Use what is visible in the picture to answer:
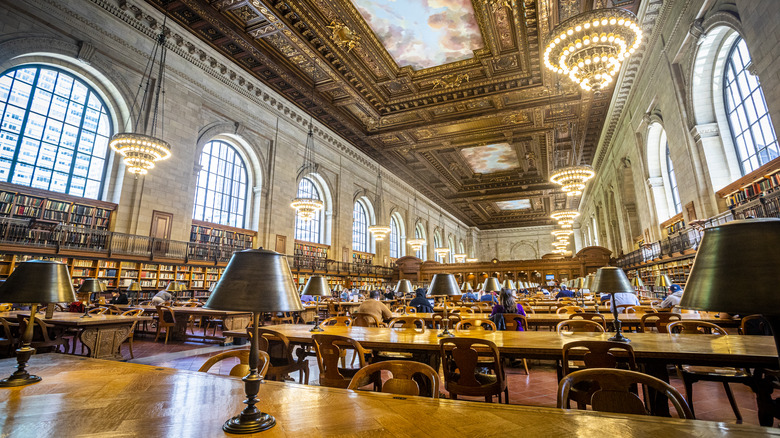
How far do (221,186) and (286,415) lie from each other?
40.1ft

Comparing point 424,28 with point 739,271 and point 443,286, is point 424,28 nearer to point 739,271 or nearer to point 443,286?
point 443,286

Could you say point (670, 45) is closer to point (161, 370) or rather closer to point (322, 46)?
point (322, 46)

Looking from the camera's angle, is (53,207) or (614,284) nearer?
(614,284)

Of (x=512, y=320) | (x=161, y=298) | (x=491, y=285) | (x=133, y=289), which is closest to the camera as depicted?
(x=512, y=320)

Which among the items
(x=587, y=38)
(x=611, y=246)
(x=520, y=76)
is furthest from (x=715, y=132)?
(x=611, y=246)

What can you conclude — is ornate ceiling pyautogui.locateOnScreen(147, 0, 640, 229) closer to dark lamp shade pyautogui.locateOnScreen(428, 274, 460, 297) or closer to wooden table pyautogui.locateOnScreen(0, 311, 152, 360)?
wooden table pyautogui.locateOnScreen(0, 311, 152, 360)

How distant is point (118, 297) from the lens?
804cm

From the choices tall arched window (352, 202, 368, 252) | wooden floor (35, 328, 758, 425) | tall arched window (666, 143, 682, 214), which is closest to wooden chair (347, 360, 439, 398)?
wooden floor (35, 328, 758, 425)

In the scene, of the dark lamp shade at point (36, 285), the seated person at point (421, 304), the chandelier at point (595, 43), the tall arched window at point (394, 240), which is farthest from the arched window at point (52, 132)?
the tall arched window at point (394, 240)

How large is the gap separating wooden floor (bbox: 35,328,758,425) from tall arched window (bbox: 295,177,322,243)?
8550 mm

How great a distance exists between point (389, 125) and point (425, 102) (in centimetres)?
223

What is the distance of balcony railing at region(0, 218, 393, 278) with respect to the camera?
712 cm

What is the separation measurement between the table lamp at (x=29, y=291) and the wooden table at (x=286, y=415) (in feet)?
0.38

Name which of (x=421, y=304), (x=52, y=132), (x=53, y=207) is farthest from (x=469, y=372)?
(x=52, y=132)
